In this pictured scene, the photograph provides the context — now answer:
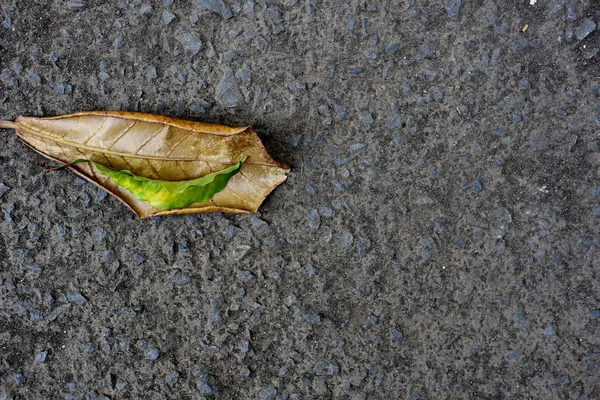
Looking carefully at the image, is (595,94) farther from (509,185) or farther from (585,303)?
(585,303)

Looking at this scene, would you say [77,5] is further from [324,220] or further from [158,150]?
[324,220]

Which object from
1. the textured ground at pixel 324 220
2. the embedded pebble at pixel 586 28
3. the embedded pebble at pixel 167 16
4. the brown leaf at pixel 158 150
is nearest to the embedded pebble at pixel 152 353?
the textured ground at pixel 324 220

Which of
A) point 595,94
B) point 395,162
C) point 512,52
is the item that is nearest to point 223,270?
point 395,162

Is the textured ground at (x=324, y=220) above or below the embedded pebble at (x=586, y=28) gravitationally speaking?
below

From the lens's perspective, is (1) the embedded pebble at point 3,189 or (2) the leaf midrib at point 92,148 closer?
(2) the leaf midrib at point 92,148

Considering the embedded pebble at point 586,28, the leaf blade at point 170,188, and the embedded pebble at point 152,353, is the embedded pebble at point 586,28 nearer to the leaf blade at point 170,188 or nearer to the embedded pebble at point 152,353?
the leaf blade at point 170,188

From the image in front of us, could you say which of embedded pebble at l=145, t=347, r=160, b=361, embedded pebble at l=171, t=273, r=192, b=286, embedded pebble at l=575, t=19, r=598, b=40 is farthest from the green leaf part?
embedded pebble at l=575, t=19, r=598, b=40

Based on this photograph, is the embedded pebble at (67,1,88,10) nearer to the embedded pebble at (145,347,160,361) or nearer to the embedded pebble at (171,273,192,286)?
the embedded pebble at (171,273,192,286)
